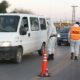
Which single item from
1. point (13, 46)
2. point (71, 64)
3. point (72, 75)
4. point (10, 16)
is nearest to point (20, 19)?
point (10, 16)

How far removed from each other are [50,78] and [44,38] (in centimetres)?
757

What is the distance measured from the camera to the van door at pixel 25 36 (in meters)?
15.5

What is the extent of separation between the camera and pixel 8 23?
50.8 feet

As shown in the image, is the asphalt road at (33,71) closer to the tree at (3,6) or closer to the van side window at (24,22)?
the van side window at (24,22)

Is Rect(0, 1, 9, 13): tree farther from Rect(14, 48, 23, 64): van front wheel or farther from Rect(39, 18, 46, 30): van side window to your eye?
Rect(14, 48, 23, 64): van front wheel

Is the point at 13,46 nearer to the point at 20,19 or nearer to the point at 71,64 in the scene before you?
the point at 20,19

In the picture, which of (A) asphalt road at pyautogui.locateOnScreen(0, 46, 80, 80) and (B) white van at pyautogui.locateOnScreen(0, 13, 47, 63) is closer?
(A) asphalt road at pyautogui.locateOnScreen(0, 46, 80, 80)

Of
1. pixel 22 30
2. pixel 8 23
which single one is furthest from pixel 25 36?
pixel 8 23

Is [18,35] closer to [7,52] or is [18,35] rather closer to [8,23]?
[8,23]

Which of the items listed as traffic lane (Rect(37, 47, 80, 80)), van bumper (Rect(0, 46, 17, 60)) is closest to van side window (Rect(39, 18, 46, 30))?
traffic lane (Rect(37, 47, 80, 80))

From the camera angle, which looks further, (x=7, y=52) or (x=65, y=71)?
(x=7, y=52)

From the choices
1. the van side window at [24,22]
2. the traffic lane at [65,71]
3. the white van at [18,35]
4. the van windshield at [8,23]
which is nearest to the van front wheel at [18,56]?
the white van at [18,35]

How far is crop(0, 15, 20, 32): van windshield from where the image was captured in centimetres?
1519

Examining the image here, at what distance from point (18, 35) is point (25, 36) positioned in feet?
2.77
